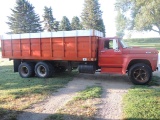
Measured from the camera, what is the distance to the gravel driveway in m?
6.00

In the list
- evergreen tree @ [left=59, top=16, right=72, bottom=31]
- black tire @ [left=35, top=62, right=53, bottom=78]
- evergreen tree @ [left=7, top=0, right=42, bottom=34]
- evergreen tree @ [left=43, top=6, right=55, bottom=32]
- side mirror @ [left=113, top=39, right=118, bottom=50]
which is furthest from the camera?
evergreen tree @ [left=43, top=6, right=55, bottom=32]

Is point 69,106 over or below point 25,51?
below

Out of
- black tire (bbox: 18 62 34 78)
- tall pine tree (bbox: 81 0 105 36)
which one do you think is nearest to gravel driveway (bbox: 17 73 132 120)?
black tire (bbox: 18 62 34 78)

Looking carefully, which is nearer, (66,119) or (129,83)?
(66,119)

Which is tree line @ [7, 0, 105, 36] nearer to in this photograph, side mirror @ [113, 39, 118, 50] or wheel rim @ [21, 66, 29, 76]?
wheel rim @ [21, 66, 29, 76]

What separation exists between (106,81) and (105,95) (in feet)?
8.93

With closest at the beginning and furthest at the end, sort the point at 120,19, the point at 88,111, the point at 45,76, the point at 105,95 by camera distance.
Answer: the point at 88,111 → the point at 105,95 → the point at 45,76 → the point at 120,19

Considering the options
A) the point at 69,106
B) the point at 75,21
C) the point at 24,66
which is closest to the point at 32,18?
the point at 75,21

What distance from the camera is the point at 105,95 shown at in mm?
7988

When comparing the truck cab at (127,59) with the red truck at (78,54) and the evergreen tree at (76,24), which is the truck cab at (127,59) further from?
the evergreen tree at (76,24)

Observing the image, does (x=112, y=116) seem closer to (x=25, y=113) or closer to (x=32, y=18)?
(x=25, y=113)

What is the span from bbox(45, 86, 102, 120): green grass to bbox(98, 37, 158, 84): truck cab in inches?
94.5

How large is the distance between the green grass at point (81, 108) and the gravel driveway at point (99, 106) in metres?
0.20

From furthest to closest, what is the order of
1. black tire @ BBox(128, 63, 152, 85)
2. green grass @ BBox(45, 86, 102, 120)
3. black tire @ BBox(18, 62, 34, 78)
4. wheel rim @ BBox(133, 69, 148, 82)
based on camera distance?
black tire @ BBox(18, 62, 34, 78), wheel rim @ BBox(133, 69, 148, 82), black tire @ BBox(128, 63, 152, 85), green grass @ BBox(45, 86, 102, 120)
